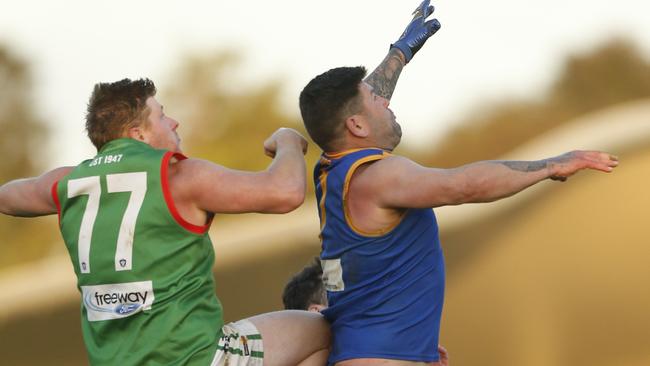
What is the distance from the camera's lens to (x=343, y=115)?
5027 mm

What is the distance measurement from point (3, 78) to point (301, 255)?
3309 mm

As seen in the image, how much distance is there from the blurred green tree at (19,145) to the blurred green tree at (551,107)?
12.0ft

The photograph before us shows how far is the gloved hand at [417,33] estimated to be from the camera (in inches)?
231

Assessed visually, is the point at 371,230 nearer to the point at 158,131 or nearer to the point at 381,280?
the point at 381,280

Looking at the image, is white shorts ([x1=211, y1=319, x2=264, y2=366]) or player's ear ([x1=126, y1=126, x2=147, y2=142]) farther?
player's ear ([x1=126, y1=126, x2=147, y2=142])

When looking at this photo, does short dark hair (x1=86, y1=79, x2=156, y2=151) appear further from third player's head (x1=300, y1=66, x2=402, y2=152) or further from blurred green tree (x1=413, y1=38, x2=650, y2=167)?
blurred green tree (x1=413, y1=38, x2=650, y2=167)

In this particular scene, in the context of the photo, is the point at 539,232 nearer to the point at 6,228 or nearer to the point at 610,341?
the point at 610,341

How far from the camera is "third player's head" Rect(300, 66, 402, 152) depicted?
5020 millimetres

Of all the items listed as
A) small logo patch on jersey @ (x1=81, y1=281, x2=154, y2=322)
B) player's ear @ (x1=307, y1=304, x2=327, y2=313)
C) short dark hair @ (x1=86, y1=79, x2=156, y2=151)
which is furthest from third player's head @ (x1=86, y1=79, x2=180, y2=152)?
player's ear @ (x1=307, y1=304, x2=327, y2=313)

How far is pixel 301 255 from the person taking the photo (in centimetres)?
1023

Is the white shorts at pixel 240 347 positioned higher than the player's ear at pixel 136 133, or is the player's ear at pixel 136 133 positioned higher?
the player's ear at pixel 136 133

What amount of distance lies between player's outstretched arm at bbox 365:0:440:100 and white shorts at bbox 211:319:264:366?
1.48 m

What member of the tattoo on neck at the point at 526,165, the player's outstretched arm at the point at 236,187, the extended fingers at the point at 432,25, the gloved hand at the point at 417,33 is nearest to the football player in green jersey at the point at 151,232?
the player's outstretched arm at the point at 236,187

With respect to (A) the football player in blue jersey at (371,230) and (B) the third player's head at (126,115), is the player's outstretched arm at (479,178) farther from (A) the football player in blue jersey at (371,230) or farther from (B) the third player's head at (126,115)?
(B) the third player's head at (126,115)
